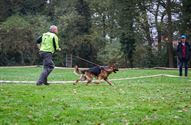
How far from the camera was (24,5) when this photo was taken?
1945 inches

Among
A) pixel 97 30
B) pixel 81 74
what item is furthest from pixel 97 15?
pixel 81 74

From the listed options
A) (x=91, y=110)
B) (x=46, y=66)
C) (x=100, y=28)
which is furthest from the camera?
(x=100, y=28)

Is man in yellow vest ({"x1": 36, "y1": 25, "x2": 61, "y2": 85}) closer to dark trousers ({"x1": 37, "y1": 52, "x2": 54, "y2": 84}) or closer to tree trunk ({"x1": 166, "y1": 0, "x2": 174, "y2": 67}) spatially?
dark trousers ({"x1": 37, "y1": 52, "x2": 54, "y2": 84})

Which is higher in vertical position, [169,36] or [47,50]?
[169,36]

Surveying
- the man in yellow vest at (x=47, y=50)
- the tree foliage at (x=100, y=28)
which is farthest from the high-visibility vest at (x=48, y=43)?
the tree foliage at (x=100, y=28)

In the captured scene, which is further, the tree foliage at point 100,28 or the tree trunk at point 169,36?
the tree foliage at point 100,28

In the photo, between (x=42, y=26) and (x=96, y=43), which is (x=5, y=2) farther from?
(x=96, y=43)

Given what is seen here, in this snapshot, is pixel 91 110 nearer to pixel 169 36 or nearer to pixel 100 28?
→ pixel 169 36

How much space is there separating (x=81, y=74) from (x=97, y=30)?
107ft

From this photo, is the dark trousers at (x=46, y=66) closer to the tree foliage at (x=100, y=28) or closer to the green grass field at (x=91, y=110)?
the green grass field at (x=91, y=110)

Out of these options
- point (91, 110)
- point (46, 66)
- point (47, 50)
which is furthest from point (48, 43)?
point (91, 110)

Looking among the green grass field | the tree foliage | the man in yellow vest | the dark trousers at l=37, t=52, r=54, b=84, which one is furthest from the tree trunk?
the green grass field

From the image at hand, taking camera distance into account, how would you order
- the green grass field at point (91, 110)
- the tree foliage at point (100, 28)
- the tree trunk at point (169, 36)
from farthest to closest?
the tree foliage at point (100, 28)
the tree trunk at point (169, 36)
the green grass field at point (91, 110)

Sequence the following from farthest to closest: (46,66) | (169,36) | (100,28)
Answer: (100,28) → (169,36) → (46,66)
